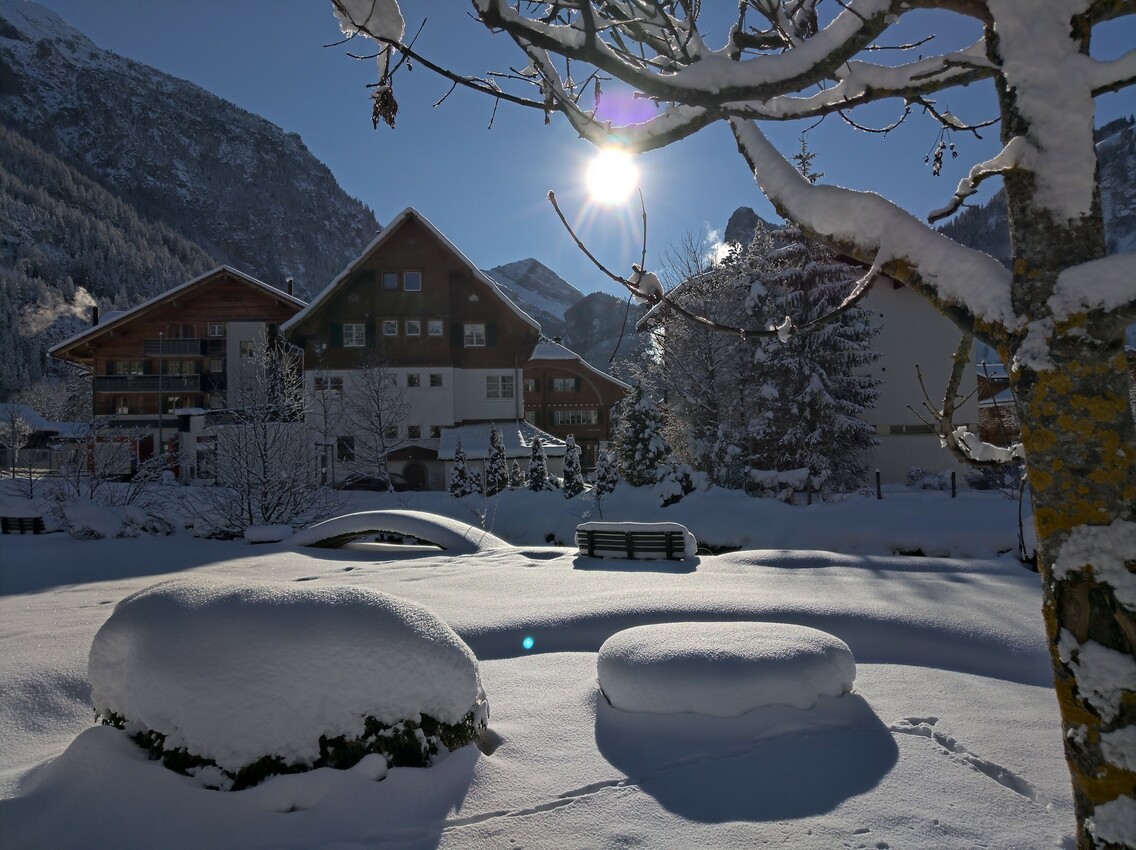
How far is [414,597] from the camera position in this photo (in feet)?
28.9

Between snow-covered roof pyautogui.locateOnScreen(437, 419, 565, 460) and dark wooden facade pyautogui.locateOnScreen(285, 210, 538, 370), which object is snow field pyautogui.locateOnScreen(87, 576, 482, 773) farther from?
dark wooden facade pyautogui.locateOnScreen(285, 210, 538, 370)

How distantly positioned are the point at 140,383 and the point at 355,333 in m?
15.4

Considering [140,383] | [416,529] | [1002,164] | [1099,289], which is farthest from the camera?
[140,383]

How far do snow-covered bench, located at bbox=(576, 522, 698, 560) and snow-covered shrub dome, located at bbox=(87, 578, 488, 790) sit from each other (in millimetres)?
8133

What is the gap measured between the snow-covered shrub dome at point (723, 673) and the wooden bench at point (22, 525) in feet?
60.8

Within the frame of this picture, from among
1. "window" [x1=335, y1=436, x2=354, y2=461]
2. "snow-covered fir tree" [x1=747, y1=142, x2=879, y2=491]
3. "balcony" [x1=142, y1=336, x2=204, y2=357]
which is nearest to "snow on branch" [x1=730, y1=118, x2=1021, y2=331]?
"snow-covered fir tree" [x1=747, y1=142, x2=879, y2=491]

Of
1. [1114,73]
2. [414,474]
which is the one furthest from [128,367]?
[1114,73]

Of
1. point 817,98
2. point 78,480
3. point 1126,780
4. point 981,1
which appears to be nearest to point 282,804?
point 1126,780

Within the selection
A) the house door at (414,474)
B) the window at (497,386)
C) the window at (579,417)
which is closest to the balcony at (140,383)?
the house door at (414,474)

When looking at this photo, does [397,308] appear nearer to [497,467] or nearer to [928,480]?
[497,467]

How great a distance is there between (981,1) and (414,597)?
8.30 m

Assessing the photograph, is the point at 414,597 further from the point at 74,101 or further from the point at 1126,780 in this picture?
the point at 74,101

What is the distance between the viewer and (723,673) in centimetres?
473

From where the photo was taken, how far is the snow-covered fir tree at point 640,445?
23.9 meters
